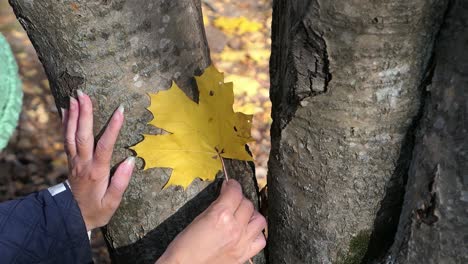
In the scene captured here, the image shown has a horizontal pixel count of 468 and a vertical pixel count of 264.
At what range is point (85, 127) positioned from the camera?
104 centimetres

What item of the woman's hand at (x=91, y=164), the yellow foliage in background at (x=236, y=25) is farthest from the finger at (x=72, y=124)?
the yellow foliage in background at (x=236, y=25)

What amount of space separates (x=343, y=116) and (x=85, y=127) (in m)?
0.49

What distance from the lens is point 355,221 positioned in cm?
104

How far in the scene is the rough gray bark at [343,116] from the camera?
81 cm

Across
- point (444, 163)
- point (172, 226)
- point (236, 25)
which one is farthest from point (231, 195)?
point (236, 25)

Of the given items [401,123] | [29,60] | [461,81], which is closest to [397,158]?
[401,123]

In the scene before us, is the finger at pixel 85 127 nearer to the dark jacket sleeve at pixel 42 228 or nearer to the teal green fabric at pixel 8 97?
the dark jacket sleeve at pixel 42 228

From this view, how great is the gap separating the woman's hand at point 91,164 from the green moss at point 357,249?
471 mm

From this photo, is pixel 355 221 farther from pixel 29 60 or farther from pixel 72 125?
pixel 29 60

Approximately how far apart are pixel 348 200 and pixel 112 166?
0.48 metres

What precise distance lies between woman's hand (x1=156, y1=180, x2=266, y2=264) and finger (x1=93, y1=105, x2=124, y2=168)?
8.5 inches

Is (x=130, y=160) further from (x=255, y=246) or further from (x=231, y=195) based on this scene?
(x=255, y=246)

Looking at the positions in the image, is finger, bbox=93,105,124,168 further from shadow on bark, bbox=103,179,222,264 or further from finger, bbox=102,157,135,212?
shadow on bark, bbox=103,179,222,264

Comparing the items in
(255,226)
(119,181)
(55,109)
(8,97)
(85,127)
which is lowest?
(55,109)
